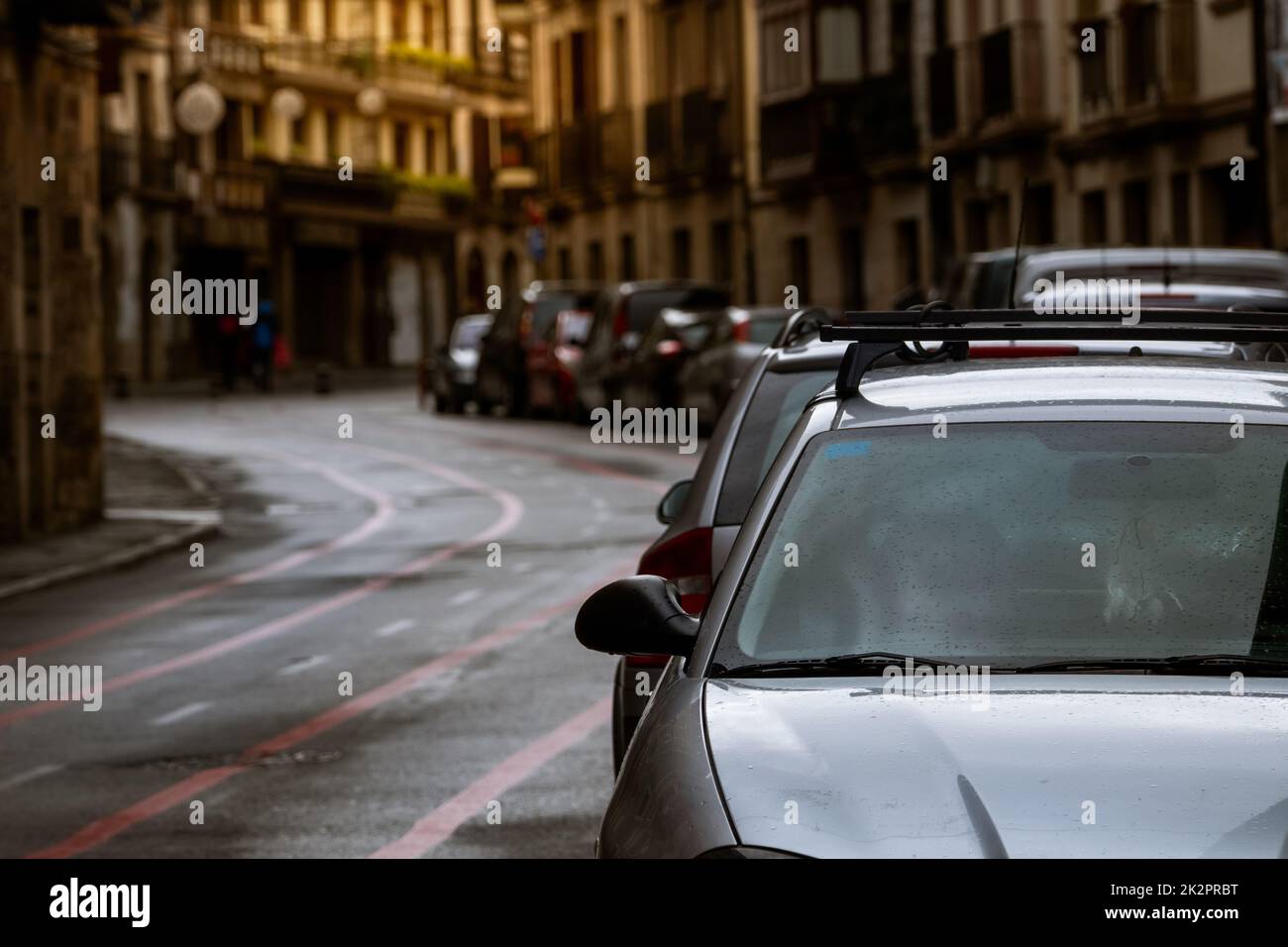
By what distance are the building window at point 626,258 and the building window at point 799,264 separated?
30.7 ft

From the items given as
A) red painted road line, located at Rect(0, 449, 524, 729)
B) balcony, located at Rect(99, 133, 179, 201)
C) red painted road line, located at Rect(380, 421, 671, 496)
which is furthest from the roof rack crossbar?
balcony, located at Rect(99, 133, 179, 201)

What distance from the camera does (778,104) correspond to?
51.0 m

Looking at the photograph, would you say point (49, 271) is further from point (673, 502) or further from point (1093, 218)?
point (1093, 218)

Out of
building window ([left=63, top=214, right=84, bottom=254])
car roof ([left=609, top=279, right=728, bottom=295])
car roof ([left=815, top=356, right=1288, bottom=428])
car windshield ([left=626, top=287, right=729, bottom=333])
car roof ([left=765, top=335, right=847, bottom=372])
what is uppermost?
building window ([left=63, top=214, right=84, bottom=254])

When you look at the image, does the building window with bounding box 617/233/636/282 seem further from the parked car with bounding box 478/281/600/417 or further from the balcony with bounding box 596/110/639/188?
the parked car with bounding box 478/281/600/417

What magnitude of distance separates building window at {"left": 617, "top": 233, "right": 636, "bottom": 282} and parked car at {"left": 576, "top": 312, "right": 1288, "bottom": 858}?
5662 centimetres

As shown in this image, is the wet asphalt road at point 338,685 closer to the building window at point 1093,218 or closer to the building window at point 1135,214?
the building window at point 1135,214

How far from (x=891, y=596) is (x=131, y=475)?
26242mm

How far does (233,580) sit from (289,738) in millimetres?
7830

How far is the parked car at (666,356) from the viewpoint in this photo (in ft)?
113

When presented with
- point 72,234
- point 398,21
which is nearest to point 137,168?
point 398,21

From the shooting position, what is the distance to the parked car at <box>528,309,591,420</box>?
135 ft

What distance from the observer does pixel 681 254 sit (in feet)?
195

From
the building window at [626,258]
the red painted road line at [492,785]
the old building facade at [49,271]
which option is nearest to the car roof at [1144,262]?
the red painted road line at [492,785]
